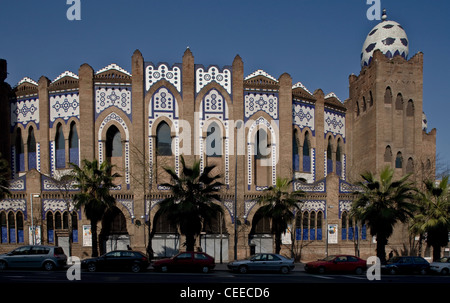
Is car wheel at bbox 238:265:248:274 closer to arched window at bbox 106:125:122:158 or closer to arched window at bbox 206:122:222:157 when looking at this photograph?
arched window at bbox 206:122:222:157

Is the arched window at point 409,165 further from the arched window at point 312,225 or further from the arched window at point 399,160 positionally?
the arched window at point 312,225

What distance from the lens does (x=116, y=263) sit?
68.2 ft

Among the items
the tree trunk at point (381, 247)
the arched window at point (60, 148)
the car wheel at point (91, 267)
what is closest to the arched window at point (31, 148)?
the arched window at point (60, 148)

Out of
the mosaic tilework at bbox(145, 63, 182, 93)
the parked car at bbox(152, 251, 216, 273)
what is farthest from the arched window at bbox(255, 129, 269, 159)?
the parked car at bbox(152, 251, 216, 273)

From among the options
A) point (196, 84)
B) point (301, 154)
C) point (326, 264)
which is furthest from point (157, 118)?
point (326, 264)

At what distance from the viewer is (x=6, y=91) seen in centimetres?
3362

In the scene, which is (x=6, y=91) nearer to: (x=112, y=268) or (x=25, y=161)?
(x=25, y=161)

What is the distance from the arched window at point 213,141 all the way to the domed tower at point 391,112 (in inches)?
519

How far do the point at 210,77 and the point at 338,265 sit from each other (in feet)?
57.0

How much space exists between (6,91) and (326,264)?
2876cm

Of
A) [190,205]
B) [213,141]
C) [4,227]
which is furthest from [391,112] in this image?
[4,227]

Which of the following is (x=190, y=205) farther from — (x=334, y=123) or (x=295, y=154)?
(x=334, y=123)
